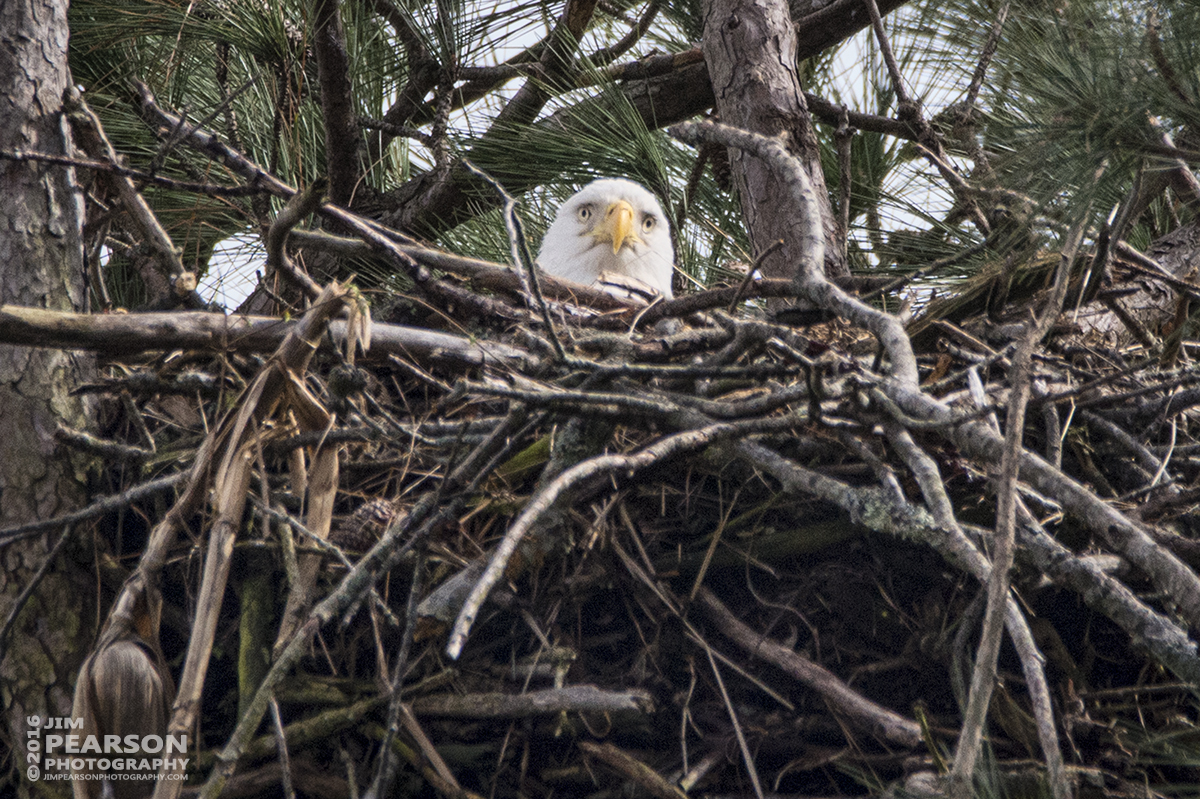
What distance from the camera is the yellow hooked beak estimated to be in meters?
3.19

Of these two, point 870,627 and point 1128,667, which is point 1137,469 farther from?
point 870,627

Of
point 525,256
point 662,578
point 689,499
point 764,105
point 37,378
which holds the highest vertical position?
point 764,105

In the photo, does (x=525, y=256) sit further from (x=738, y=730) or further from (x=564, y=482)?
(x=738, y=730)

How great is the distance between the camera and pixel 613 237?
3.23 m

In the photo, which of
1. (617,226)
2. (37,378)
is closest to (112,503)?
(37,378)

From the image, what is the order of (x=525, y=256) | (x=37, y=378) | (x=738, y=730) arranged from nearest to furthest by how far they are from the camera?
(x=525, y=256)
(x=738, y=730)
(x=37, y=378)

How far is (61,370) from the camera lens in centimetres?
195

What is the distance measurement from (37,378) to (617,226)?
1.78m

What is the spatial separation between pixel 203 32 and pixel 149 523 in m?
1.51

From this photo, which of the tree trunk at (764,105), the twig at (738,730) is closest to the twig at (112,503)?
the twig at (738,730)

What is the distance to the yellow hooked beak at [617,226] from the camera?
319 centimetres

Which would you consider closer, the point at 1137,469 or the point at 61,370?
the point at 1137,469

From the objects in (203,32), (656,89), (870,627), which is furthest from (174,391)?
(656,89)

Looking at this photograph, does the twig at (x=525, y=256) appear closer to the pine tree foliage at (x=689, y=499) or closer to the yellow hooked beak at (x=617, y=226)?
the pine tree foliage at (x=689, y=499)
